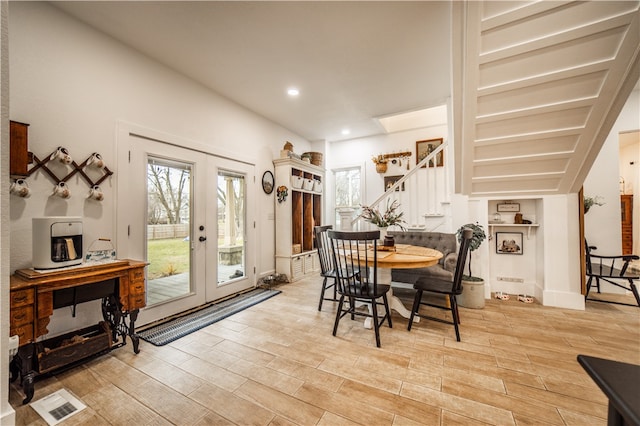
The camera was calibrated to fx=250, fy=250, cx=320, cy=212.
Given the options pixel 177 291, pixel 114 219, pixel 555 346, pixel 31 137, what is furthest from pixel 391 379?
pixel 31 137

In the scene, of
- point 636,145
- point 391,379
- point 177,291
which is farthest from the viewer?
point 636,145

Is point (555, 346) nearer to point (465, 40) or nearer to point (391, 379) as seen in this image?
point (391, 379)

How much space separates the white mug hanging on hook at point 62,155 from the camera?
2.08 meters

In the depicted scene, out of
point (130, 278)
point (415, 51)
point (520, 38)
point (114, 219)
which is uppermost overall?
point (415, 51)

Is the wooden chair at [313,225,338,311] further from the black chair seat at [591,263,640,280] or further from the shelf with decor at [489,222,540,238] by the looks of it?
the black chair seat at [591,263,640,280]

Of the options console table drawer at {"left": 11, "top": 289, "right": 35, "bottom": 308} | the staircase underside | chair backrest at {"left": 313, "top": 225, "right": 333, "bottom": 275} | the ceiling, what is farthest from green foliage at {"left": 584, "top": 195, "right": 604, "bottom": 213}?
console table drawer at {"left": 11, "top": 289, "right": 35, "bottom": 308}

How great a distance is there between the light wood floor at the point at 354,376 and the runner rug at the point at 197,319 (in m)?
0.13

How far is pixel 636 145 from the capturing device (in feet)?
17.5

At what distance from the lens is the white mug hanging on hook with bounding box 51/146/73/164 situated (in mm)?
2078

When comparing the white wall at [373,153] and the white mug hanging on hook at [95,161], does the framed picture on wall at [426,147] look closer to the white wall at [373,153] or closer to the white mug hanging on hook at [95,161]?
the white wall at [373,153]

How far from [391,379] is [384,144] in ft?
15.0

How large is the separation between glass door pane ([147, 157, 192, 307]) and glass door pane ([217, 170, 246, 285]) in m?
0.48

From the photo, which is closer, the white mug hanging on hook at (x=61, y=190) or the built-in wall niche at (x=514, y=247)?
the white mug hanging on hook at (x=61, y=190)

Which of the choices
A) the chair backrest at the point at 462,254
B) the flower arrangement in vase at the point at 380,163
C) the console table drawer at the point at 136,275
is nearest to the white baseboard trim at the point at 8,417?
the console table drawer at the point at 136,275
